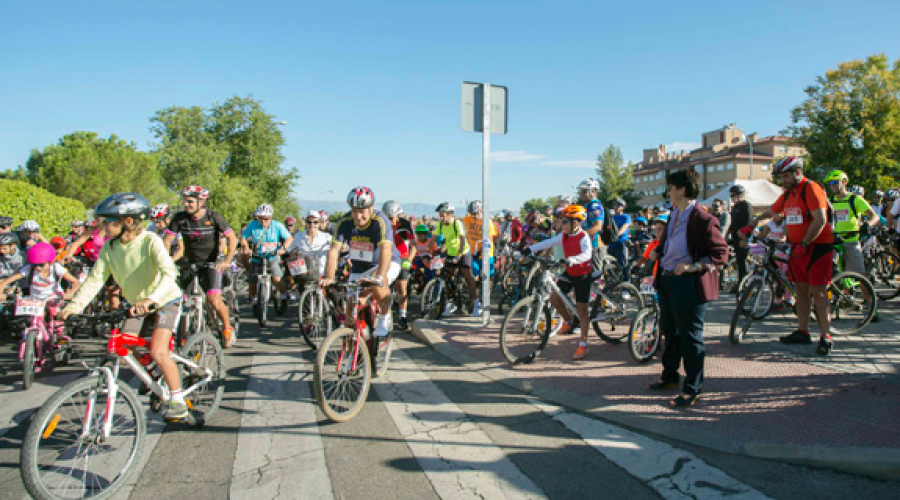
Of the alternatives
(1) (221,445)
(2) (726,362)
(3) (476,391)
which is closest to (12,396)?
(1) (221,445)

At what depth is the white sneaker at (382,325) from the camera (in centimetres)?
520

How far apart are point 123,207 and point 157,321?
0.87 metres

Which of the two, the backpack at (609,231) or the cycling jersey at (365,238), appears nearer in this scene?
the cycling jersey at (365,238)

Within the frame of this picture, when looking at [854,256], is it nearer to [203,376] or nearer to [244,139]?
[203,376]

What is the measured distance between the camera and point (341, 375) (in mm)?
4602

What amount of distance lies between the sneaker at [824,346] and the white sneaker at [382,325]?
15.0 ft

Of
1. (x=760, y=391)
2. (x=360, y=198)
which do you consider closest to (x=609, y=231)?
(x=760, y=391)

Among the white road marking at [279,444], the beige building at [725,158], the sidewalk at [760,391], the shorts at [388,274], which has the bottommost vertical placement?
the white road marking at [279,444]

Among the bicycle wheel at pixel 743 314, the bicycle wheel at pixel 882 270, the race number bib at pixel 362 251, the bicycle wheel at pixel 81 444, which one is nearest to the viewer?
the bicycle wheel at pixel 81 444

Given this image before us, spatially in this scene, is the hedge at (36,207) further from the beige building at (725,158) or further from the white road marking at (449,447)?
the beige building at (725,158)

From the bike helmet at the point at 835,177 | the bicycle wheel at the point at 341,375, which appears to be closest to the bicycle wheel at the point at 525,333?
the bicycle wheel at the point at 341,375

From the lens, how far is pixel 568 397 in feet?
16.1

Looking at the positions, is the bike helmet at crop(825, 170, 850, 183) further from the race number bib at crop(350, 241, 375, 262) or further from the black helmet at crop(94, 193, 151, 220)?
the black helmet at crop(94, 193, 151, 220)

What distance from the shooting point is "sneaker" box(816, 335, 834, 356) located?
5676 millimetres
